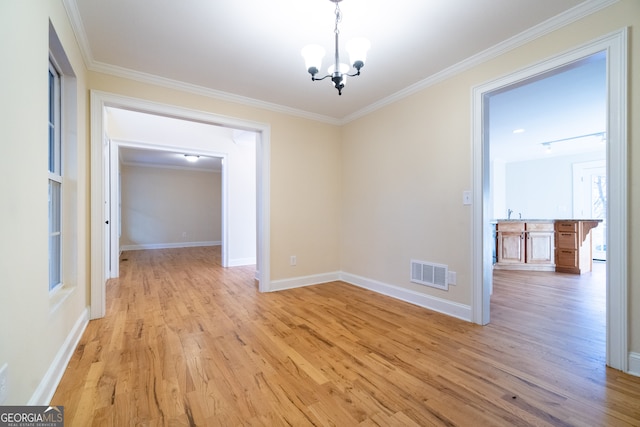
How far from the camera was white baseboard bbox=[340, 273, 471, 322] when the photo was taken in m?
2.67

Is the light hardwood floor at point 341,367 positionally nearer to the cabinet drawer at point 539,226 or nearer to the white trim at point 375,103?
the cabinet drawer at point 539,226

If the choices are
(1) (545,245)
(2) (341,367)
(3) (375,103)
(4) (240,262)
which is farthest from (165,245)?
(1) (545,245)

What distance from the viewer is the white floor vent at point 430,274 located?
2814 mm

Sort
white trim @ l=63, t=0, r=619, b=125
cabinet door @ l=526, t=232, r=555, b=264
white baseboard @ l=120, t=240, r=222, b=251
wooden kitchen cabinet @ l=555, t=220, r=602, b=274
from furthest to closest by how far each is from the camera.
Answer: white baseboard @ l=120, t=240, r=222, b=251 → cabinet door @ l=526, t=232, r=555, b=264 → wooden kitchen cabinet @ l=555, t=220, r=602, b=274 → white trim @ l=63, t=0, r=619, b=125

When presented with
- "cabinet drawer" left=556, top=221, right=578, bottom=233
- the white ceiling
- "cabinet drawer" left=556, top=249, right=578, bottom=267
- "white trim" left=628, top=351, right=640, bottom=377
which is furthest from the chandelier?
"cabinet drawer" left=556, top=249, right=578, bottom=267

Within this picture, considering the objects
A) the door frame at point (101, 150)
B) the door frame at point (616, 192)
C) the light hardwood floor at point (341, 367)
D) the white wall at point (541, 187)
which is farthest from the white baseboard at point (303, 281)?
the white wall at point (541, 187)

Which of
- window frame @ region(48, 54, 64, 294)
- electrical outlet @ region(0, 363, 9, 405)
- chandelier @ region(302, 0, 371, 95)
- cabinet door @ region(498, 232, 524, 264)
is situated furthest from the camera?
cabinet door @ region(498, 232, 524, 264)

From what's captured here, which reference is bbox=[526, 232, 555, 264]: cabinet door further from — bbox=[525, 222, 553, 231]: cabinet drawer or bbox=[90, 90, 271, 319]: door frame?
bbox=[90, 90, 271, 319]: door frame

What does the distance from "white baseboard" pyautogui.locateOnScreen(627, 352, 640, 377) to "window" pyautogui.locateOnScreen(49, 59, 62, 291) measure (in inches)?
156

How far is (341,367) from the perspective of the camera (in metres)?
1.82

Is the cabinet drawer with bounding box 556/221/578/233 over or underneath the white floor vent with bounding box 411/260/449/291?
over

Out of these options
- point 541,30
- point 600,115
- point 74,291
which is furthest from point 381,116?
point 74,291

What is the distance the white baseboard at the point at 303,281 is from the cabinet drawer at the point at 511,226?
3.54m

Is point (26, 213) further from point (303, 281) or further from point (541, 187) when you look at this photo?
point (541, 187)
